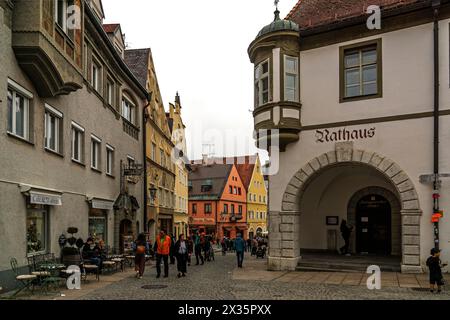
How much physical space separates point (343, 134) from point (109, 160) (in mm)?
11153

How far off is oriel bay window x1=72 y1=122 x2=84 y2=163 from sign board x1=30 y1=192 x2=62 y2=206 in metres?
2.98

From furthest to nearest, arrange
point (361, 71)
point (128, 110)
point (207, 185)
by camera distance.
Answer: point (207, 185)
point (128, 110)
point (361, 71)

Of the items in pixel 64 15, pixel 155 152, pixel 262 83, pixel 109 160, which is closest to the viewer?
pixel 64 15

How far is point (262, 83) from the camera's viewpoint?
1831 cm

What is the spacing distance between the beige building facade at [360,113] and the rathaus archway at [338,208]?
0.04 meters

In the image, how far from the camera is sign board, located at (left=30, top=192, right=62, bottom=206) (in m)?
12.9

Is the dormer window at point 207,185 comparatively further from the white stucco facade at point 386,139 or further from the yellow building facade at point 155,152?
the white stucco facade at point 386,139

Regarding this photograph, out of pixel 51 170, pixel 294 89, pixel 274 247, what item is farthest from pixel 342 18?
pixel 51 170

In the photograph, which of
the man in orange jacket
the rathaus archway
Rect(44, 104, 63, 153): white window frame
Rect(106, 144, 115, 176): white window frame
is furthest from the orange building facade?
Rect(44, 104, 63, 153): white window frame

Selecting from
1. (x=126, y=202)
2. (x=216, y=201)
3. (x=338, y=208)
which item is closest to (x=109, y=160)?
(x=126, y=202)

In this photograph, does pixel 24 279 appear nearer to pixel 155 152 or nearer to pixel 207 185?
pixel 155 152

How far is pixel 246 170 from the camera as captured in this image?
72.9m

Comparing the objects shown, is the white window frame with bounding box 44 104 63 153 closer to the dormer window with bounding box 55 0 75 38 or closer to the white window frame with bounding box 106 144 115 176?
the dormer window with bounding box 55 0 75 38

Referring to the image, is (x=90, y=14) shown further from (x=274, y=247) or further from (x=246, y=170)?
Result: (x=246, y=170)
